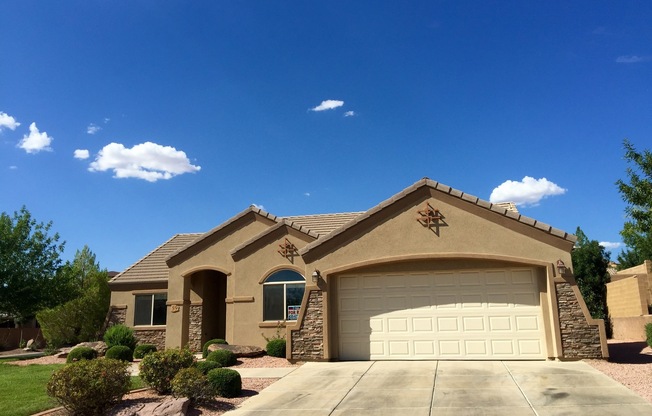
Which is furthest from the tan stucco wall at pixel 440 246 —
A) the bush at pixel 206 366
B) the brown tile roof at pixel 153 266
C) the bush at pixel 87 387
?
the brown tile roof at pixel 153 266

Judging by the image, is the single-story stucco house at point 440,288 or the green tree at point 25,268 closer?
the single-story stucco house at point 440,288

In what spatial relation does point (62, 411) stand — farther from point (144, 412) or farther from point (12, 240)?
point (12, 240)

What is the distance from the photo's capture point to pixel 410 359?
15.3 meters

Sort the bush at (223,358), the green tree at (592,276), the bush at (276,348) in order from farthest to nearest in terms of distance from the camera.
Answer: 1. the green tree at (592,276)
2. the bush at (276,348)
3. the bush at (223,358)

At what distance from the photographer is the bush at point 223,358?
1596 cm

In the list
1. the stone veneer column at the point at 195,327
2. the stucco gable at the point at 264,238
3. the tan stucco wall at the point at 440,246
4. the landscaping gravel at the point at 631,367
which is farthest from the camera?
the stone veneer column at the point at 195,327

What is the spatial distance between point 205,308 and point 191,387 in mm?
12602

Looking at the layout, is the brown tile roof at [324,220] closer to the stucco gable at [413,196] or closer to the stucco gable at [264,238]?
the stucco gable at [264,238]

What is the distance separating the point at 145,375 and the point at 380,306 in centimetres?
711

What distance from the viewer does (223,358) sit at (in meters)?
16.0

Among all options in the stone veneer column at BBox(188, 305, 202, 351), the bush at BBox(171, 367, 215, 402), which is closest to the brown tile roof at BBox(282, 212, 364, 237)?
the stone veneer column at BBox(188, 305, 202, 351)

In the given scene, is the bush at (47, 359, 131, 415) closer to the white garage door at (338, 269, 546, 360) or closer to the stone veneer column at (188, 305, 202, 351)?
the white garage door at (338, 269, 546, 360)

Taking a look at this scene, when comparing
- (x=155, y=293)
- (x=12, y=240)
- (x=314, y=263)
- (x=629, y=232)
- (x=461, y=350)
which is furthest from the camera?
(x=12, y=240)

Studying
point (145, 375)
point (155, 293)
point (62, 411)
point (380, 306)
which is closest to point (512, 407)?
point (380, 306)
